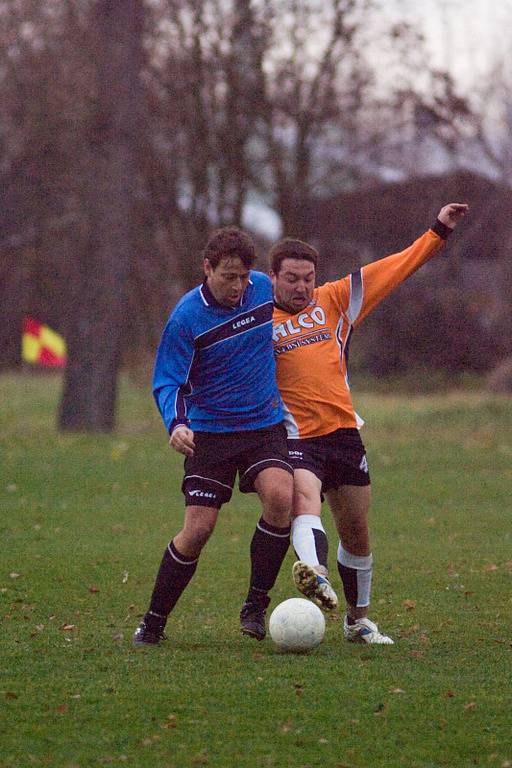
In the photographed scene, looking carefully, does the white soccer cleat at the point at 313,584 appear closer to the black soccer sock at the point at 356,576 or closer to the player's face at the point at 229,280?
the black soccer sock at the point at 356,576

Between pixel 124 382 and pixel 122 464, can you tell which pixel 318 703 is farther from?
pixel 124 382

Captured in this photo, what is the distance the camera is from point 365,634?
7070 millimetres

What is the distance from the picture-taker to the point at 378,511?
1329 centimetres

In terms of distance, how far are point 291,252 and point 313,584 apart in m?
1.72

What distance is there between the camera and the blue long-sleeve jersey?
6609 mm

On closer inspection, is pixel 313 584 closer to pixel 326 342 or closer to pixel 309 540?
pixel 309 540

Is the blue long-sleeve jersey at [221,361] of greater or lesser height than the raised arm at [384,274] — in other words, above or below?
below

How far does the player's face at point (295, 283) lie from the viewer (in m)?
6.89

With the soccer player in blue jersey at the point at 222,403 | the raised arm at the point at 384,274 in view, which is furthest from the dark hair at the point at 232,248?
the raised arm at the point at 384,274

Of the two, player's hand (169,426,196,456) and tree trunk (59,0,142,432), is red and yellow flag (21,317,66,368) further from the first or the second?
player's hand (169,426,196,456)

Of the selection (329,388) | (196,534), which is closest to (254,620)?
(196,534)

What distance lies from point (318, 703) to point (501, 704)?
2.45ft

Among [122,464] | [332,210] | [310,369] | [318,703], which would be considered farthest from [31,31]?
[318,703]

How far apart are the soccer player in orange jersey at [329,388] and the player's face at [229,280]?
37 centimetres
